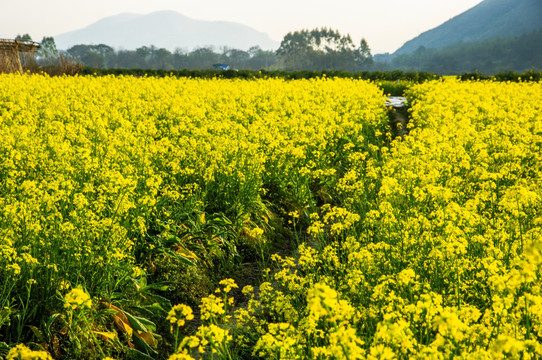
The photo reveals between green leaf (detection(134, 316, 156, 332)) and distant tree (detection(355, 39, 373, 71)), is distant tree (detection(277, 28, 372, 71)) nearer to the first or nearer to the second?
distant tree (detection(355, 39, 373, 71))

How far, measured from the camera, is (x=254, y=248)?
7.16 m

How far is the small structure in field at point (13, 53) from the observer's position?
79.0 ft

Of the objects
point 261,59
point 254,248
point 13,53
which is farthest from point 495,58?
point 254,248

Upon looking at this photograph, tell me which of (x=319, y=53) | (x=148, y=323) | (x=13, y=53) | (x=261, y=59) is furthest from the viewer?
(x=261, y=59)

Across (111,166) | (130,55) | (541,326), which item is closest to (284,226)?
(111,166)

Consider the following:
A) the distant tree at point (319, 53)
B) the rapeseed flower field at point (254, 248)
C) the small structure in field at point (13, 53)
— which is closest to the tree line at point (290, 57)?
the distant tree at point (319, 53)

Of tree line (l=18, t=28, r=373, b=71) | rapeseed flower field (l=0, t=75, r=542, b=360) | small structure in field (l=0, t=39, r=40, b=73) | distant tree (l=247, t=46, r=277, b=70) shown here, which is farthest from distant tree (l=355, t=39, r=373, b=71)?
rapeseed flower field (l=0, t=75, r=542, b=360)

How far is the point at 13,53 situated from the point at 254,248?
75.4ft

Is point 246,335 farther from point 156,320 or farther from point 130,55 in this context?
point 130,55

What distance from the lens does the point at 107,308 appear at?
4715 millimetres

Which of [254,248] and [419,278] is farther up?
[419,278]

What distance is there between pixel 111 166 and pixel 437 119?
28.5 ft

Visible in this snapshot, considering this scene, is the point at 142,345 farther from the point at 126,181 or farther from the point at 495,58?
the point at 495,58

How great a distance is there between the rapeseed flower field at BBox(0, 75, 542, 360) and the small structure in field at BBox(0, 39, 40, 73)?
48.3 feet
